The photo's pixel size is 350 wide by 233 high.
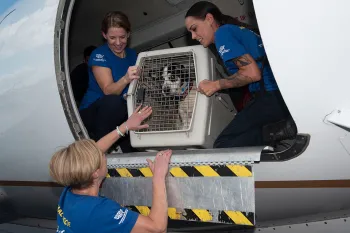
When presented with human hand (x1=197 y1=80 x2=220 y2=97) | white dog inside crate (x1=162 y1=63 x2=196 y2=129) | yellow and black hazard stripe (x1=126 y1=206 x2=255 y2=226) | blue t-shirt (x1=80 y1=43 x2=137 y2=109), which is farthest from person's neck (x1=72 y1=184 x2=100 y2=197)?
blue t-shirt (x1=80 y1=43 x2=137 y2=109)

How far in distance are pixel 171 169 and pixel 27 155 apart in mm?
1379

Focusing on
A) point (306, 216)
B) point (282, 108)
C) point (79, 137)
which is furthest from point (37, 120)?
point (306, 216)

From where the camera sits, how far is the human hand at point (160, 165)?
7.31ft

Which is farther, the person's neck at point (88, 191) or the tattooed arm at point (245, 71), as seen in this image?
the tattooed arm at point (245, 71)

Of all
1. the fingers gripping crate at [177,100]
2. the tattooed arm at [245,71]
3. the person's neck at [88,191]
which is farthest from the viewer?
the fingers gripping crate at [177,100]

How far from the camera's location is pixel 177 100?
2.65 metres

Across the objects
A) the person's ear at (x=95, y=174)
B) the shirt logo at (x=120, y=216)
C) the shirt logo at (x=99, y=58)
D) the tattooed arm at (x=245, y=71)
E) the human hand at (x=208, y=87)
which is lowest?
the shirt logo at (x=120, y=216)

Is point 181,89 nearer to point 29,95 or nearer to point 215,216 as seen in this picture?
point 215,216

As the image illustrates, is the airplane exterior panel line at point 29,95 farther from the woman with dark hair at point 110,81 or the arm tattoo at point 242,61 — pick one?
the arm tattoo at point 242,61

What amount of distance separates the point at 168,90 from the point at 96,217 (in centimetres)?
104

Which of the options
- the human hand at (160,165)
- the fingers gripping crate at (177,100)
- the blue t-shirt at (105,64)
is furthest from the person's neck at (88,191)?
the blue t-shirt at (105,64)

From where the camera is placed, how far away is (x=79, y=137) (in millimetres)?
2838

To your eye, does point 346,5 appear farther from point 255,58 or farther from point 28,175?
point 28,175

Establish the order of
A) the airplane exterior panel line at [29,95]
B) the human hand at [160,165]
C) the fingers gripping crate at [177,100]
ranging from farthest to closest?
1. the airplane exterior panel line at [29,95]
2. the fingers gripping crate at [177,100]
3. the human hand at [160,165]
